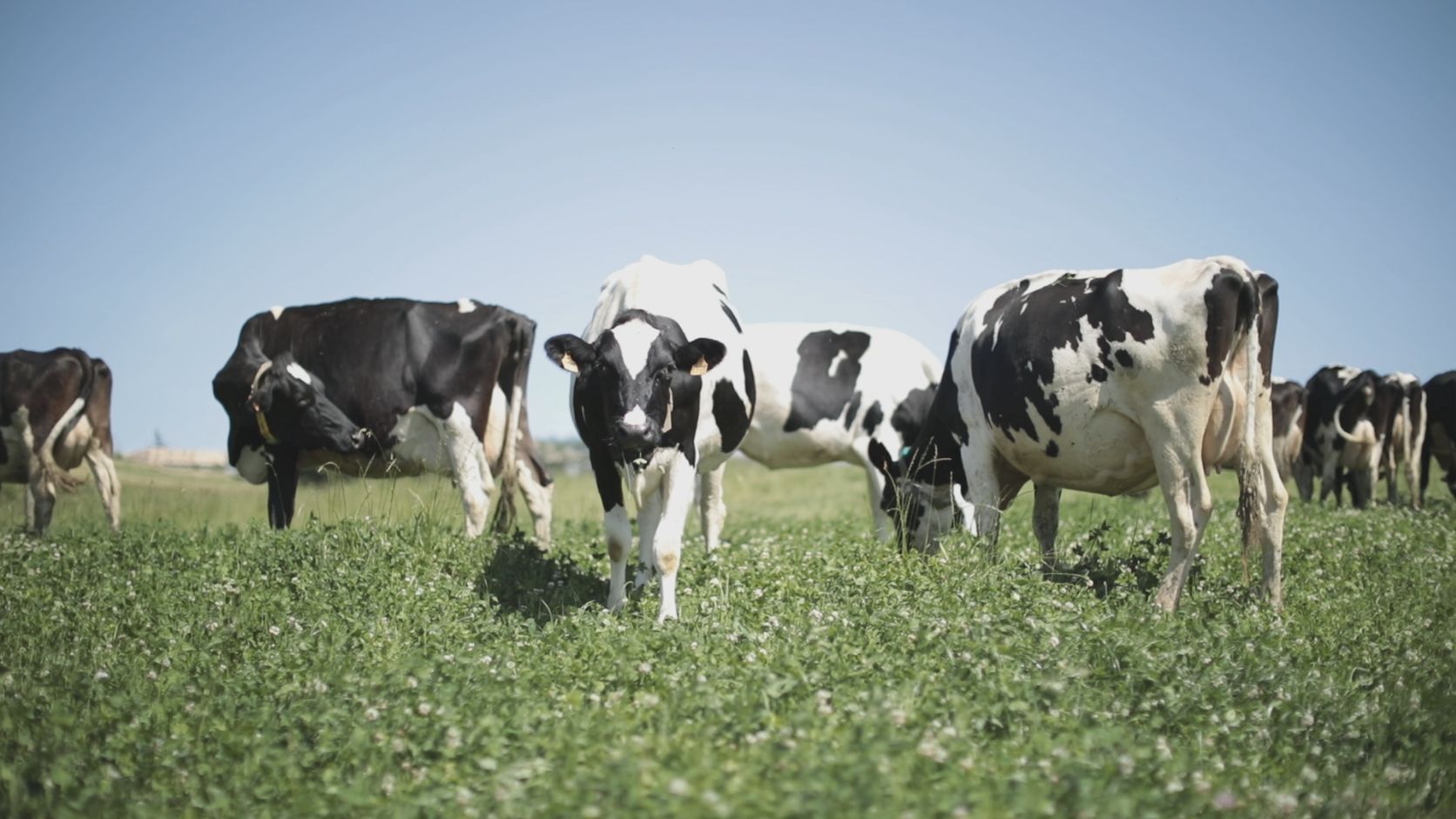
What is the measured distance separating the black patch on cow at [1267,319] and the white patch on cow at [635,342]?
4.51m

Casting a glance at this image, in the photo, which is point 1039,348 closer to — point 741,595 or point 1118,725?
point 741,595

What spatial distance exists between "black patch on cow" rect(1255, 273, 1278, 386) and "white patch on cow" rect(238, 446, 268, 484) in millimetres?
10409

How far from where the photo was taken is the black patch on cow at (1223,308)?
834 cm

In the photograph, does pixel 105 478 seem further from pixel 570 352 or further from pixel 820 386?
pixel 570 352

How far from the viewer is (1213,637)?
7.15m

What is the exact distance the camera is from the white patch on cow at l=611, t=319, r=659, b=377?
8367mm

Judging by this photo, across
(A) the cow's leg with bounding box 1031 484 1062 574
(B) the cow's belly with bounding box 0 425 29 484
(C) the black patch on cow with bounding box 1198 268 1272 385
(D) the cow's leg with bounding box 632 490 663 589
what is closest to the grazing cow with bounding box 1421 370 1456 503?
(A) the cow's leg with bounding box 1031 484 1062 574

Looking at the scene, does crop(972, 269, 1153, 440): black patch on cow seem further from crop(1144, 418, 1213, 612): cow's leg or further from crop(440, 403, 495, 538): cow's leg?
crop(440, 403, 495, 538): cow's leg

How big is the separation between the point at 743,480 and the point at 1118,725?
110ft

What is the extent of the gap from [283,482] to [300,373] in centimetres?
128

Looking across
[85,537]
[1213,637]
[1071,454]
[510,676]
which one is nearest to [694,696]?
[510,676]

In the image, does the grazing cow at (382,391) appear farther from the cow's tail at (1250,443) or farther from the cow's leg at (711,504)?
the cow's tail at (1250,443)

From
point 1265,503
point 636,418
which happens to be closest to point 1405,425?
point 1265,503

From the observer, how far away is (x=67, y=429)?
1652 cm
